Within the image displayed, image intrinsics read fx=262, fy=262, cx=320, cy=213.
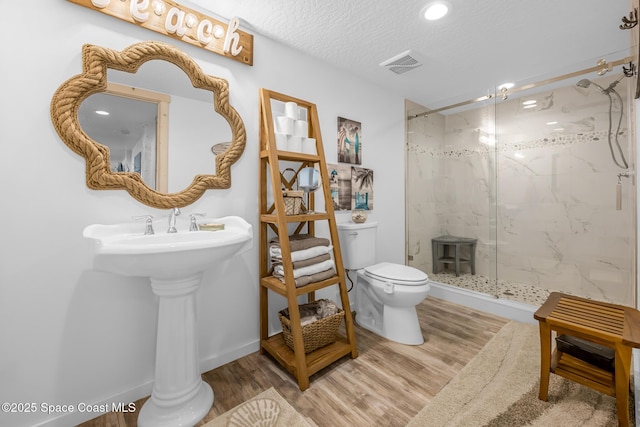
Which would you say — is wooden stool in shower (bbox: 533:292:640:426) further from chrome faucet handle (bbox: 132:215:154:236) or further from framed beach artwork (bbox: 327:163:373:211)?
chrome faucet handle (bbox: 132:215:154:236)

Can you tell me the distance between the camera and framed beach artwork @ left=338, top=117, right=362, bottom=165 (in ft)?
7.42

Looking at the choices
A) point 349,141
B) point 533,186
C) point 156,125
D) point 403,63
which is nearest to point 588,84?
point 533,186

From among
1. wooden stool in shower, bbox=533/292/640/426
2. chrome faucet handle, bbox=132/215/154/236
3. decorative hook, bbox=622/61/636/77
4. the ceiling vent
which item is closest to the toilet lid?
wooden stool in shower, bbox=533/292/640/426

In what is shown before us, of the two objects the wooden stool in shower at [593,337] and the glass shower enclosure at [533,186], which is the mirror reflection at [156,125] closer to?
the wooden stool in shower at [593,337]

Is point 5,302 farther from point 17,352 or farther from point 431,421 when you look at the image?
point 431,421

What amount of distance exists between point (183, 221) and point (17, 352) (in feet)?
2.75

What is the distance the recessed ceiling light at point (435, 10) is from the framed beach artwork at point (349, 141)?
90cm

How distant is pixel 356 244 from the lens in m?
2.16

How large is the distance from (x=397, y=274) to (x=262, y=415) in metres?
1.22

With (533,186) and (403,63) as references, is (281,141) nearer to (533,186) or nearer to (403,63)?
(403,63)

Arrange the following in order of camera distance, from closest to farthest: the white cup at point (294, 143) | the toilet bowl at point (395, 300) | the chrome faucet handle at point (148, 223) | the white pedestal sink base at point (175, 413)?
the white pedestal sink base at point (175, 413)
the chrome faucet handle at point (148, 223)
the white cup at point (294, 143)
the toilet bowl at point (395, 300)

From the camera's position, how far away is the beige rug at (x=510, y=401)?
122cm

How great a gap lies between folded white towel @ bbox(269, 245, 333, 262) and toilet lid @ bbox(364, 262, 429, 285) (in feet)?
1.64

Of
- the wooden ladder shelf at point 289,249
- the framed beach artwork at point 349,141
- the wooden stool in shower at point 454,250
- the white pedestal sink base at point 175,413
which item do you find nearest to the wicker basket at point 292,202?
the wooden ladder shelf at point 289,249
